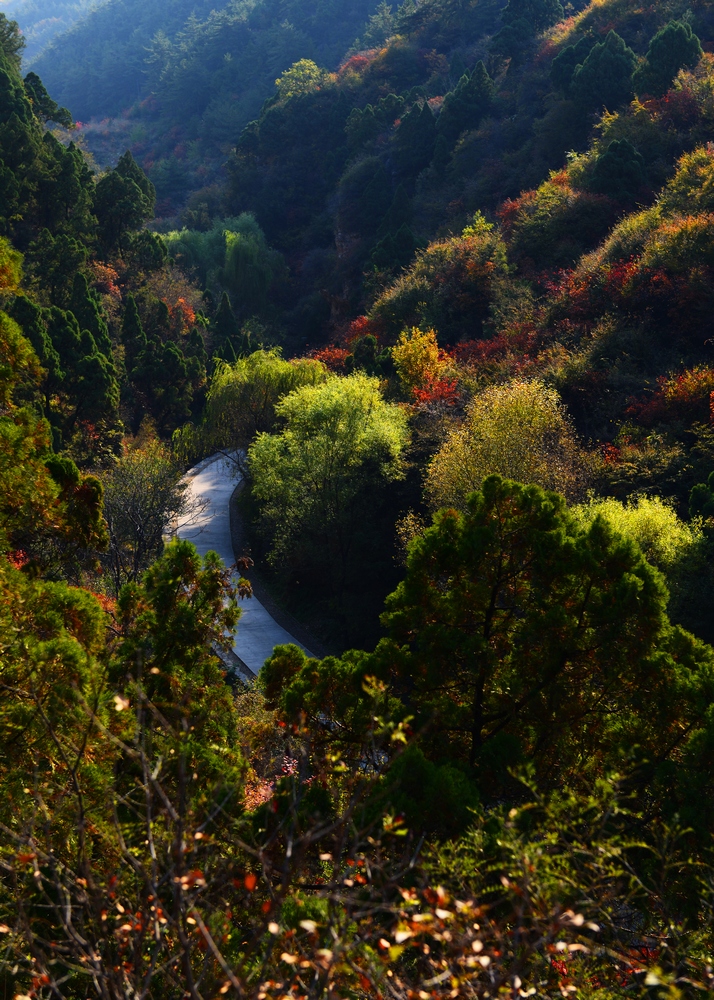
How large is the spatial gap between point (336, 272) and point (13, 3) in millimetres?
158393

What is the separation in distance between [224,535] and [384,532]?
786 cm

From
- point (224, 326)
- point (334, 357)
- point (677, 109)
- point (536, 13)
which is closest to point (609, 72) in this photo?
point (677, 109)

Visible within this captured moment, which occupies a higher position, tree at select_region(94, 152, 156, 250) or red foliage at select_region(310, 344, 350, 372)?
tree at select_region(94, 152, 156, 250)

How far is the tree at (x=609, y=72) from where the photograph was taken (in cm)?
4112

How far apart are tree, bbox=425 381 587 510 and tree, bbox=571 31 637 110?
28.7m

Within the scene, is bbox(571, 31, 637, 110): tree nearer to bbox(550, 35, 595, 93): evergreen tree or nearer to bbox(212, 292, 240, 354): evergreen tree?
bbox(550, 35, 595, 93): evergreen tree

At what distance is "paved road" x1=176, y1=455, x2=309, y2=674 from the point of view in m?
21.7

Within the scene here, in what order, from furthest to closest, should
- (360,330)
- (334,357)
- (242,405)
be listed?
(360,330)
(334,357)
(242,405)

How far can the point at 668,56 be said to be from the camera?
38156 millimetres

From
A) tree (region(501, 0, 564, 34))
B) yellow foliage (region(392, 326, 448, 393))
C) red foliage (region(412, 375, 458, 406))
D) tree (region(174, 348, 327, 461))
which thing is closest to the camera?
red foliage (region(412, 375, 458, 406))

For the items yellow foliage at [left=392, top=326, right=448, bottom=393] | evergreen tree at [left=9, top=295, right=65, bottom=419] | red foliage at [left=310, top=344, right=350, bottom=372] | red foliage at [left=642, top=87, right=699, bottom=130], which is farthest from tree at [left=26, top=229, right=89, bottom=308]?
red foliage at [left=642, top=87, right=699, bottom=130]

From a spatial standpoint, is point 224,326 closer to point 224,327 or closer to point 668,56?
point 224,327

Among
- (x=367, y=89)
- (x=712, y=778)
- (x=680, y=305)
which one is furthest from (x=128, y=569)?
(x=367, y=89)

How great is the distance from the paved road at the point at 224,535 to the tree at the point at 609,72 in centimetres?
2699
